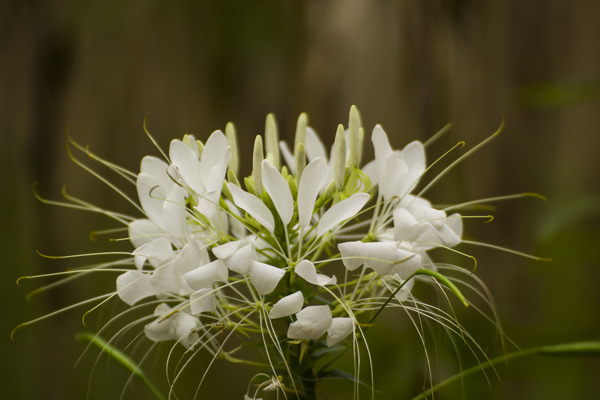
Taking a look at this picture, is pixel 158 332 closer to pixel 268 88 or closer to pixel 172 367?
pixel 172 367

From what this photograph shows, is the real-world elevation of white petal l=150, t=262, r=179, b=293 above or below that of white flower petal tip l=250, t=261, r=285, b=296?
above

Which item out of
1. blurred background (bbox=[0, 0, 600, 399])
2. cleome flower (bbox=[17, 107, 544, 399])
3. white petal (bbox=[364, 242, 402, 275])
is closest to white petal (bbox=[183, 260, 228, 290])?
cleome flower (bbox=[17, 107, 544, 399])

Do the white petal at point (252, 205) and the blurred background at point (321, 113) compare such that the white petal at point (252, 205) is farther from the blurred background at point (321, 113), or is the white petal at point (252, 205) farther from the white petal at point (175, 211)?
the blurred background at point (321, 113)

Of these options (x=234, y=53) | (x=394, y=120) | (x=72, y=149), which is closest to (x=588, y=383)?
(x=394, y=120)

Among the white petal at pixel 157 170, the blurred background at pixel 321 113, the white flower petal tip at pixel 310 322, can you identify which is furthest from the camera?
the blurred background at pixel 321 113

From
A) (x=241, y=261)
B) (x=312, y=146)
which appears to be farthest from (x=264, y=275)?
(x=312, y=146)

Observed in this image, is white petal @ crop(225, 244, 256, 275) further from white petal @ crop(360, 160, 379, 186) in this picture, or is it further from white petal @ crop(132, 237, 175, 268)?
white petal @ crop(360, 160, 379, 186)

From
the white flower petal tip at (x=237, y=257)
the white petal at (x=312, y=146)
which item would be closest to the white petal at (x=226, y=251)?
the white flower petal tip at (x=237, y=257)
